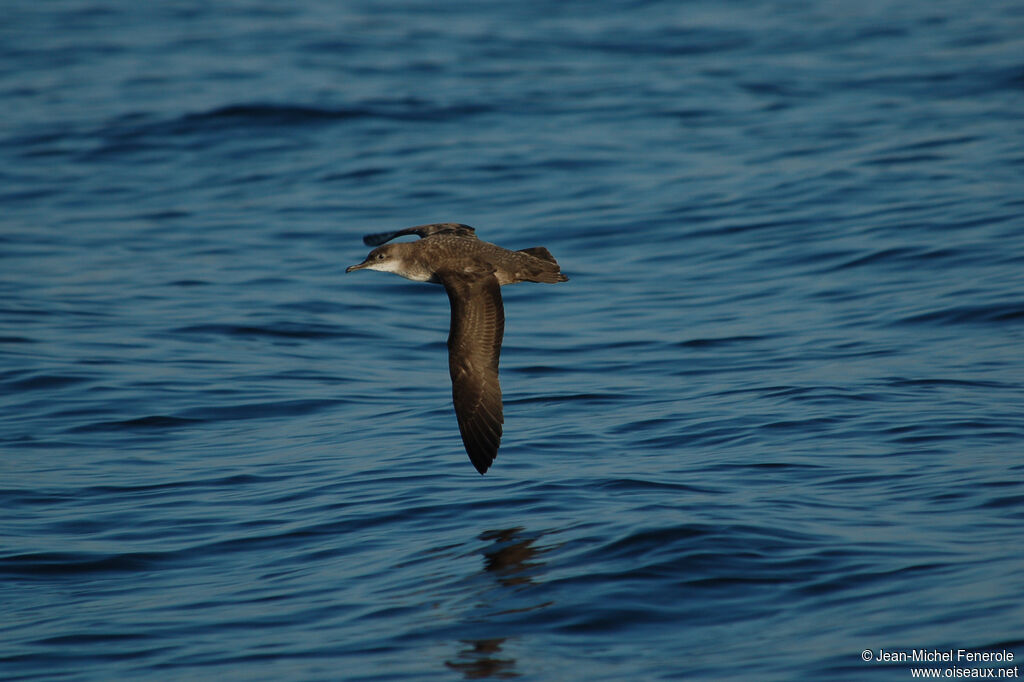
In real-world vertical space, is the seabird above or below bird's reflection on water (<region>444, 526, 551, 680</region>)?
above

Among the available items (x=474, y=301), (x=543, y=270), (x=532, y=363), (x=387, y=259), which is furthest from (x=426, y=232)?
(x=532, y=363)

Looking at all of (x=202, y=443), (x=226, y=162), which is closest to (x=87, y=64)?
(x=226, y=162)

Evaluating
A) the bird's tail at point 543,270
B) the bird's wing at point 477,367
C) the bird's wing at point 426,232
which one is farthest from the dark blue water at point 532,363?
the bird's wing at point 426,232

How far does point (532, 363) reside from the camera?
10109mm

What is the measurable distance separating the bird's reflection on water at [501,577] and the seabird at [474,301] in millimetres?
384

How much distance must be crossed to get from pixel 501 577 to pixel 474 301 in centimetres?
157

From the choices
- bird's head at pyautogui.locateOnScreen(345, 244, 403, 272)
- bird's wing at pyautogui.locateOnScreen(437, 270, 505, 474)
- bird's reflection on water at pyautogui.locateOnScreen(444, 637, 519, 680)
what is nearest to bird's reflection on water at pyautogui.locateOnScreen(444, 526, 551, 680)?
bird's reflection on water at pyautogui.locateOnScreen(444, 637, 519, 680)

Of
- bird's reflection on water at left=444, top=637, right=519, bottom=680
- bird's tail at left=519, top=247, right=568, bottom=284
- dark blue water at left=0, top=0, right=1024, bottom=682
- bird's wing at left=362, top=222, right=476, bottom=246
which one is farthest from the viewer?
bird's wing at left=362, top=222, right=476, bottom=246

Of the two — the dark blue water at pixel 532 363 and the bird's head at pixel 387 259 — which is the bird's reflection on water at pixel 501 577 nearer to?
the dark blue water at pixel 532 363

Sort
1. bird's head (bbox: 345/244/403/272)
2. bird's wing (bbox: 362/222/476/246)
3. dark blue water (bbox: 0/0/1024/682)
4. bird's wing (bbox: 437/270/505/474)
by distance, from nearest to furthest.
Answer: dark blue water (bbox: 0/0/1024/682) → bird's wing (bbox: 437/270/505/474) → bird's head (bbox: 345/244/403/272) → bird's wing (bbox: 362/222/476/246)

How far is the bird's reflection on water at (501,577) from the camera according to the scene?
18.4ft

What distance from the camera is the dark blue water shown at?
19.8ft

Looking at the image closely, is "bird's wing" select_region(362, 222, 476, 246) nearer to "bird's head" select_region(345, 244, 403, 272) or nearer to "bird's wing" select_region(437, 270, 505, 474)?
"bird's head" select_region(345, 244, 403, 272)

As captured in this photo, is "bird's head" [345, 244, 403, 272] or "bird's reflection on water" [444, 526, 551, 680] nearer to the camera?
"bird's reflection on water" [444, 526, 551, 680]
